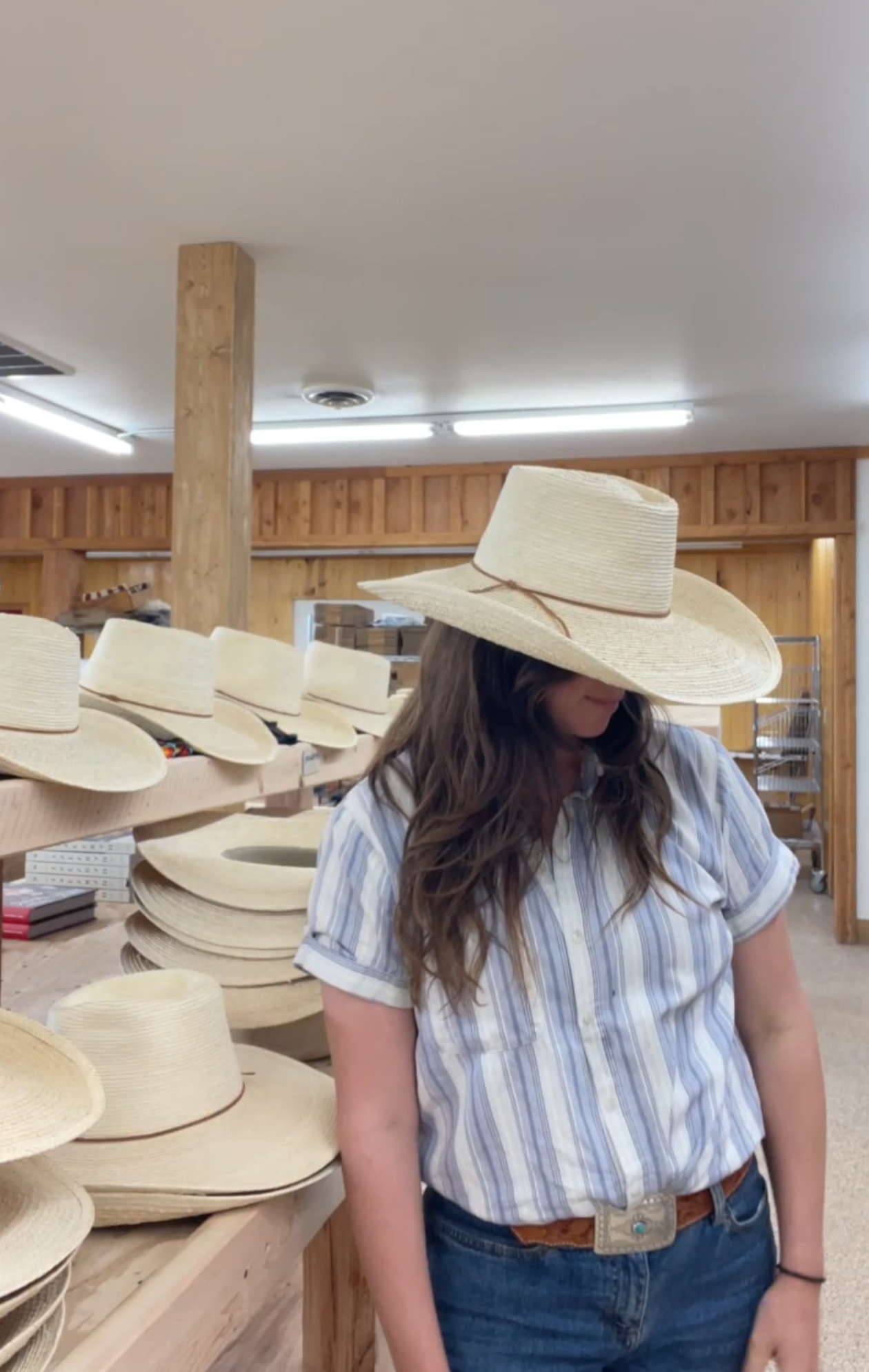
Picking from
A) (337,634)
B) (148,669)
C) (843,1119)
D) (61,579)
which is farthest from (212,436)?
(337,634)

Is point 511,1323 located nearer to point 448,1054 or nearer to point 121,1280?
point 448,1054

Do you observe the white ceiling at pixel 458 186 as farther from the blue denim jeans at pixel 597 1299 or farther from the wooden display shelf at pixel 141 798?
the blue denim jeans at pixel 597 1299

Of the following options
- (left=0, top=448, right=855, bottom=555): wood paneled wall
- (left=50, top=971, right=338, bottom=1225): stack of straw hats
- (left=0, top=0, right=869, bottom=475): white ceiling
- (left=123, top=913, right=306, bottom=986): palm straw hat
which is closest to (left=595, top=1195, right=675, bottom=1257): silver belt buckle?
(left=50, top=971, right=338, bottom=1225): stack of straw hats

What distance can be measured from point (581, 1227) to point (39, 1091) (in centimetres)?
52

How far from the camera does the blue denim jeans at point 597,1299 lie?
3.25ft

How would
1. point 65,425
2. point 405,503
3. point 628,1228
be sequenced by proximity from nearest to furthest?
point 628,1228
point 65,425
point 405,503

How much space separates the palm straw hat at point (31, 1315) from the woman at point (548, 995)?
0.31 m

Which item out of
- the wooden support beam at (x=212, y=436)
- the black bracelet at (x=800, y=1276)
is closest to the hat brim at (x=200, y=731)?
the black bracelet at (x=800, y=1276)

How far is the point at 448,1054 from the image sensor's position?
3.29ft

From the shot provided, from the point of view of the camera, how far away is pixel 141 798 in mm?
1285

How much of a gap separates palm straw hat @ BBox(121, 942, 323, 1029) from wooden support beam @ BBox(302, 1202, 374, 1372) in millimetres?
556

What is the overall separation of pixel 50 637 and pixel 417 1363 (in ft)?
2.79

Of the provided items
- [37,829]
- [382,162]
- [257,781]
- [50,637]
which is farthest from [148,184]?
[37,829]

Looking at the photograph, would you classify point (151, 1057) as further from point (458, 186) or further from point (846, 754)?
point (846, 754)
